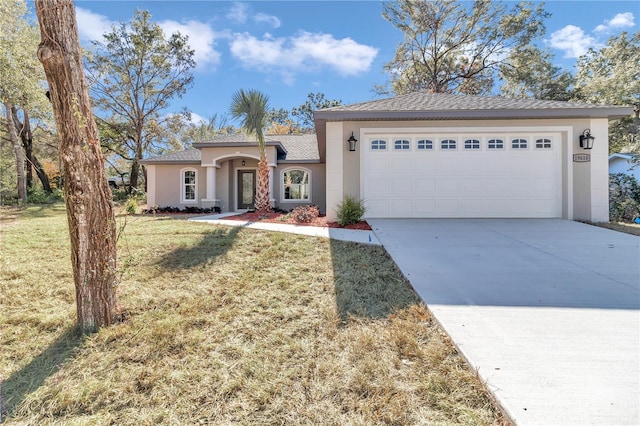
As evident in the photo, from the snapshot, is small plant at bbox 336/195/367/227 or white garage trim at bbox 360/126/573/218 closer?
small plant at bbox 336/195/367/227

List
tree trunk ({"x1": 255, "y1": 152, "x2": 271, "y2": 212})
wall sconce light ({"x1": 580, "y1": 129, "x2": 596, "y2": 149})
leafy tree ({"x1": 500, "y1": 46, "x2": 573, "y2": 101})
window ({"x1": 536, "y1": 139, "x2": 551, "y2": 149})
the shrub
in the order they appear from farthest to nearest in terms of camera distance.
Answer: leafy tree ({"x1": 500, "y1": 46, "x2": 573, "y2": 101}) < tree trunk ({"x1": 255, "y1": 152, "x2": 271, "y2": 212}) < the shrub < window ({"x1": 536, "y1": 139, "x2": 551, "y2": 149}) < wall sconce light ({"x1": 580, "y1": 129, "x2": 596, "y2": 149})

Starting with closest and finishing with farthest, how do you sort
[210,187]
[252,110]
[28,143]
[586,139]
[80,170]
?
[80,170]
[586,139]
[252,110]
[210,187]
[28,143]

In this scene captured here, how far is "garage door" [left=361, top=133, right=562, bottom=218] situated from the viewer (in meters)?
8.56

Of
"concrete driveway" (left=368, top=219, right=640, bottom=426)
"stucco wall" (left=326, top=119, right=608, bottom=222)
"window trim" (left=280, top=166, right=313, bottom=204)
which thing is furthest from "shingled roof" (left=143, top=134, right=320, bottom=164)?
"concrete driveway" (left=368, top=219, right=640, bottom=426)

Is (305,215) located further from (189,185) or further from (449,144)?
(189,185)

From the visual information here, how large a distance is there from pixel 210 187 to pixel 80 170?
11.2 m

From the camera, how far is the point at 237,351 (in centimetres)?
281

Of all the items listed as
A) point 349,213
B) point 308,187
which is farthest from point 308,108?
point 349,213

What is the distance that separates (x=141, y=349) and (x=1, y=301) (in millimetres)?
2610

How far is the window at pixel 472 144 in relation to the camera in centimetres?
862

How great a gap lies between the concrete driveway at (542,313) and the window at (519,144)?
10.5 ft

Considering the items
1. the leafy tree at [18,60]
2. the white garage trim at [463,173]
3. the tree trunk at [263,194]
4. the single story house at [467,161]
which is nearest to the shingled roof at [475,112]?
the single story house at [467,161]

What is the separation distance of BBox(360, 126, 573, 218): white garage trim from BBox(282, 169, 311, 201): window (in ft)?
19.2

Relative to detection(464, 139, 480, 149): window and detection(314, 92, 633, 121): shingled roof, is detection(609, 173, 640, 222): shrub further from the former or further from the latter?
detection(464, 139, 480, 149): window
